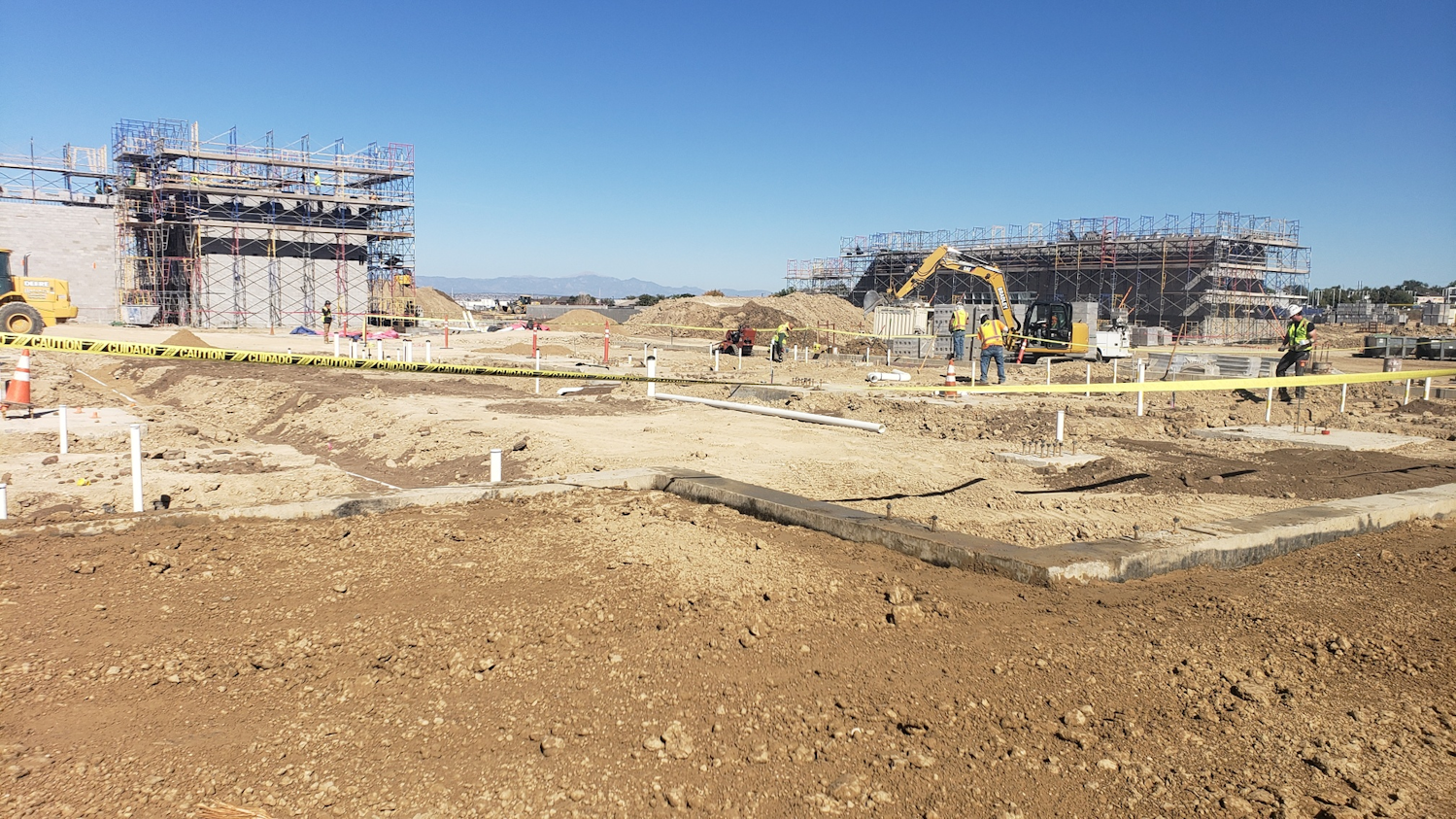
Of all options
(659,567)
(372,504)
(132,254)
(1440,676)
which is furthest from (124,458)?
(132,254)

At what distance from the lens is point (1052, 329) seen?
86.1ft

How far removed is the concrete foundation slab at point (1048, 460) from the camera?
34.2ft

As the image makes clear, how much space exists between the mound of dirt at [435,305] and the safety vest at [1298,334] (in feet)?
176

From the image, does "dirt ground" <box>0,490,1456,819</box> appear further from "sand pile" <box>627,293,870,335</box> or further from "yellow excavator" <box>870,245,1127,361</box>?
"sand pile" <box>627,293,870,335</box>

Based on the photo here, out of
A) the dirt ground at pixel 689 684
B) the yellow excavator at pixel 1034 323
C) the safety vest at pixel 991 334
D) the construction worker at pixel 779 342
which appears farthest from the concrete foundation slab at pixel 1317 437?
the construction worker at pixel 779 342

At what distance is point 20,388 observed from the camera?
43.1ft

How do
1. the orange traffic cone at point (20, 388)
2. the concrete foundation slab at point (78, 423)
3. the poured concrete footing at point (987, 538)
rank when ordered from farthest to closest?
the orange traffic cone at point (20, 388)
the concrete foundation slab at point (78, 423)
the poured concrete footing at point (987, 538)

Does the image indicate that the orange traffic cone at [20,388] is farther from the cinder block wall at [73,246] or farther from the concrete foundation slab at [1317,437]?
the cinder block wall at [73,246]

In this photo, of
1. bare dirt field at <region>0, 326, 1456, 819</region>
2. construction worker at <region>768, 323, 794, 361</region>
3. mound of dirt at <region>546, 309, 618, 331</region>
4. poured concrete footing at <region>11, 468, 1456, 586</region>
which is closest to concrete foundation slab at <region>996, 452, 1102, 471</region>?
bare dirt field at <region>0, 326, 1456, 819</region>

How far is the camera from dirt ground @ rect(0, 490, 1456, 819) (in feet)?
10.0

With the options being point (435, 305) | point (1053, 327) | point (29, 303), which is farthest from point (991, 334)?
point (435, 305)

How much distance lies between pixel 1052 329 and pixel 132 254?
4963 cm

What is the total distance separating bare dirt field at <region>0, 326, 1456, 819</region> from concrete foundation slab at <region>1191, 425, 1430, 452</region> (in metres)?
4.84

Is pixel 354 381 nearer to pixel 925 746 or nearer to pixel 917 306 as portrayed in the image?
pixel 925 746
